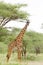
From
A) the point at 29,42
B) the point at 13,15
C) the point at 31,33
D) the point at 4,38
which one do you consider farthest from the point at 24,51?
the point at 13,15

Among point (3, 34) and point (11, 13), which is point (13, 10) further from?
point (3, 34)

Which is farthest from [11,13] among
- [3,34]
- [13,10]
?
[3,34]

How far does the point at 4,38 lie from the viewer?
14.9 m

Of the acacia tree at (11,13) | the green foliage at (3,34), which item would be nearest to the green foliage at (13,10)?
the acacia tree at (11,13)

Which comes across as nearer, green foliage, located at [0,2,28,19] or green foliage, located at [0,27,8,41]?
green foliage, located at [0,2,28,19]

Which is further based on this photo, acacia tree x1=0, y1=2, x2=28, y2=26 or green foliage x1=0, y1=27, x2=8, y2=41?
green foliage x1=0, y1=27, x2=8, y2=41

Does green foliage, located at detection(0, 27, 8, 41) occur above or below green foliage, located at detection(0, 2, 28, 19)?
below

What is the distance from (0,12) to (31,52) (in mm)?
11372

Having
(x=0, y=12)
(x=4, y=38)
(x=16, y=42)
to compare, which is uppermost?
(x=0, y=12)

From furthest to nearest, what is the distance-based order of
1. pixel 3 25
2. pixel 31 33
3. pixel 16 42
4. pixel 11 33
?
pixel 31 33 → pixel 11 33 → pixel 3 25 → pixel 16 42

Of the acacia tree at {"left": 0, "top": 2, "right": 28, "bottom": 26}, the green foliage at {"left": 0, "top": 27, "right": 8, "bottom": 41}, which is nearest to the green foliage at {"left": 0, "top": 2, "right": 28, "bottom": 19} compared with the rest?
the acacia tree at {"left": 0, "top": 2, "right": 28, "bottom": 26}

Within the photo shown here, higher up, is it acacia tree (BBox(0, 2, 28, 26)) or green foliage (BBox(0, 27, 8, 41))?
acacia tree (BBox(0, 2, 28, 26))

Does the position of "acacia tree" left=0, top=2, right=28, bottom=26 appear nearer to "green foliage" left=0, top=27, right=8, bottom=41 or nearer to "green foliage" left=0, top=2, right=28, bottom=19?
"green foliage" left=0, top=2, right=28, bottom=19

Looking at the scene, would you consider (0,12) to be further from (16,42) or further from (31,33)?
(31,33)
